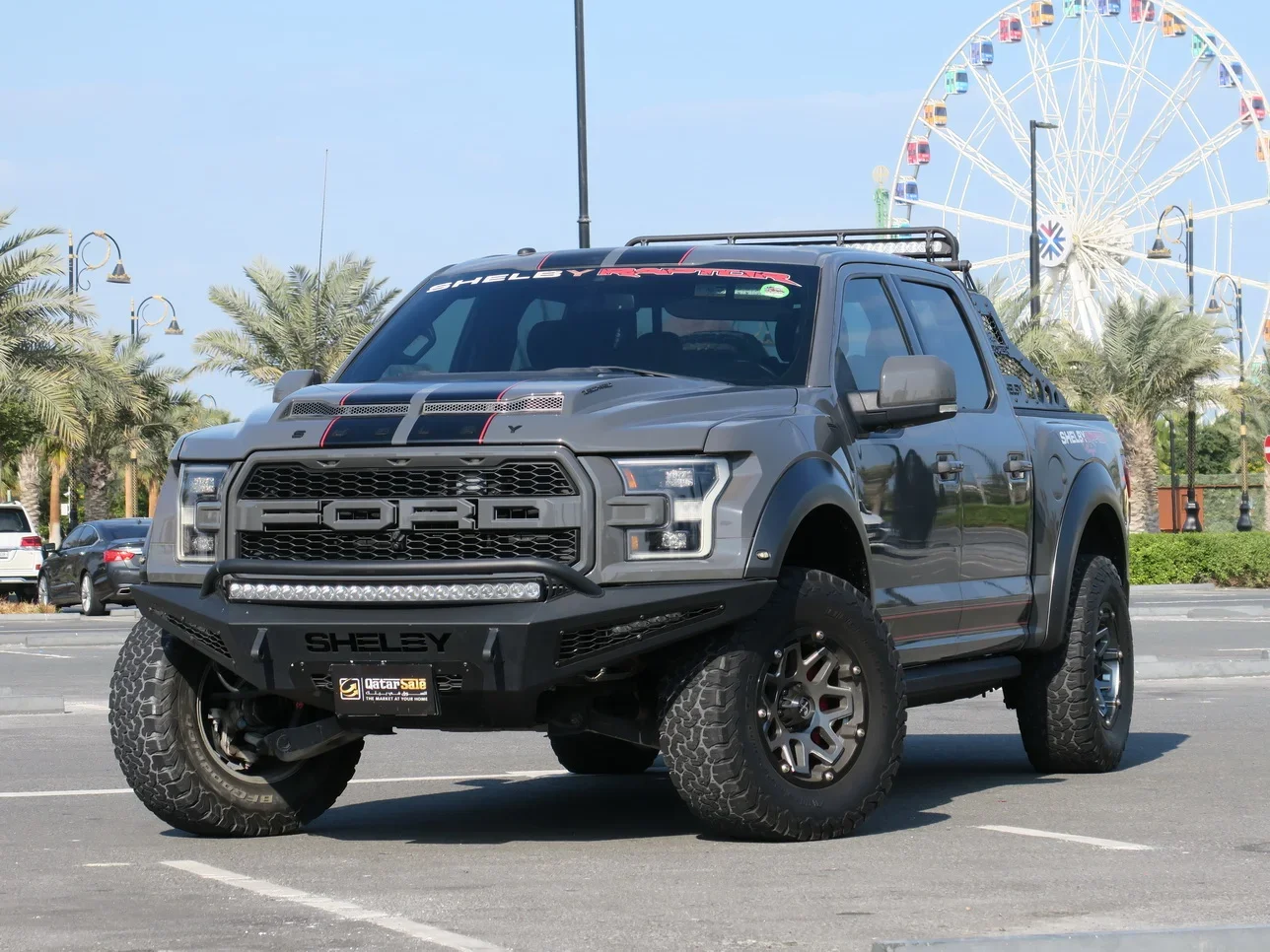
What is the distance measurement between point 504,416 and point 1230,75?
5864 cm

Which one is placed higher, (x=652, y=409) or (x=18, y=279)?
(x=18, y=279)

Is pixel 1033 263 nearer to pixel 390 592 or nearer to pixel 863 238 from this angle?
pixel 863 238

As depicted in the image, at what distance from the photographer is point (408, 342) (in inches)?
316

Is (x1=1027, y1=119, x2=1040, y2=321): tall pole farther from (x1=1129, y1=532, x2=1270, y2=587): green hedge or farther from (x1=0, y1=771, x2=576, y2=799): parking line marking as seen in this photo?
(x1=0, y1=771, x2=576, y2=799): parking line marking

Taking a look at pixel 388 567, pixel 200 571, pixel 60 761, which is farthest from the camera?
pixel 60 761

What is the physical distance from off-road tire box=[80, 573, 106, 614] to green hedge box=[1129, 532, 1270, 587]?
18498 millimetres

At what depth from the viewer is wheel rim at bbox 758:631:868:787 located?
6695 millimetres

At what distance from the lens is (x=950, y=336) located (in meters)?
8.87

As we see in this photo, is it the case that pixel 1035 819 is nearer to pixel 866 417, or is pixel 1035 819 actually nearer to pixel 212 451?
pixel 866 417

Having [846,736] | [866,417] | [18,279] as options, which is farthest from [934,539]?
[18,279]

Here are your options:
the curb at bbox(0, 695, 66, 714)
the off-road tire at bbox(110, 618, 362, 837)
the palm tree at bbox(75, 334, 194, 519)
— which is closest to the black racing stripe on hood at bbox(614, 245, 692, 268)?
the off-road tire at bbox(110, 618, 362, 837)

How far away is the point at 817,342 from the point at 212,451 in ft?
7.05

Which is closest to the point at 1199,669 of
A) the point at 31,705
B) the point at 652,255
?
the point at 31,705

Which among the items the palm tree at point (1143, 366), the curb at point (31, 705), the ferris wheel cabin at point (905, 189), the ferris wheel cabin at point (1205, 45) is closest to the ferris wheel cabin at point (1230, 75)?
the ferris wheel cabin at point (1205, 45)
